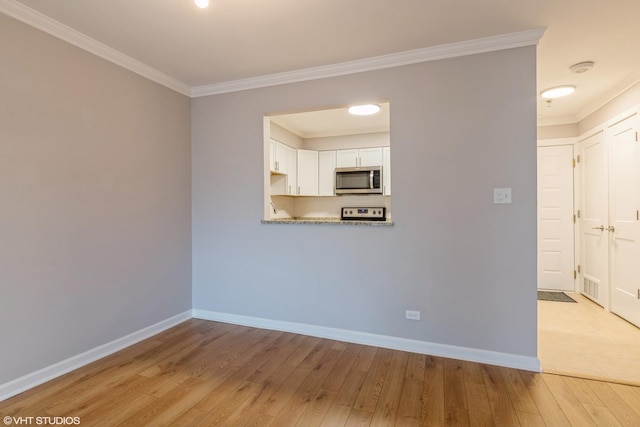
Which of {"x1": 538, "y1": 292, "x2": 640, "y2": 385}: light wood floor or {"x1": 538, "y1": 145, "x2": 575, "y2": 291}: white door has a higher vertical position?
{"x1": 538, "y1": 145, "x2": 575, "y2": 291}: white door

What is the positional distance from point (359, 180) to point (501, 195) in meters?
2.58

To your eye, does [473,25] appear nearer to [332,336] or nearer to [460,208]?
[460,208]

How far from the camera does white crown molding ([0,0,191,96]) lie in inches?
77.2

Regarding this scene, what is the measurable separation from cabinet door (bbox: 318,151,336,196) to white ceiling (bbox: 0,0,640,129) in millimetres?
2333

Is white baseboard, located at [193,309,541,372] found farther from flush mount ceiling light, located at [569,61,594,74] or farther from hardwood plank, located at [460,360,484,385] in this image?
flush mount ceiling light, located at [569,61,594,74]

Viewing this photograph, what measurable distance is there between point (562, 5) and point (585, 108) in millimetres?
2759

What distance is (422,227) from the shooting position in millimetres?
2580

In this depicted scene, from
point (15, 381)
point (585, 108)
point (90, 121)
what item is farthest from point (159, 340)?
point (585, 108)

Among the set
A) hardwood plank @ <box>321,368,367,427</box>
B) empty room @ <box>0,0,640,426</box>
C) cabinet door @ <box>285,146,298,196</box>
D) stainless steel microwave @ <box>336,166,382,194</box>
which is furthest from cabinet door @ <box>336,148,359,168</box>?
hardwood plank @ <box>321,368,367,427</box>

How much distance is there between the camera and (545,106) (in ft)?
12.8

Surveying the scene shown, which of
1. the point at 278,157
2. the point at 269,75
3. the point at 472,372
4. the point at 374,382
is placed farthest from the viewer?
the point at 278,157

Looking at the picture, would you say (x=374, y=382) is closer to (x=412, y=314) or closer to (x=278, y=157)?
(x=412, y=314)

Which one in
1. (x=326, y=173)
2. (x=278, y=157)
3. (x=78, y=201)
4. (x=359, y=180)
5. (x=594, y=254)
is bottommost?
(x=594, y=254)

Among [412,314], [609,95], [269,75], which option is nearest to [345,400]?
[412,314]
